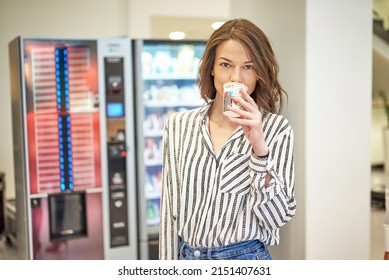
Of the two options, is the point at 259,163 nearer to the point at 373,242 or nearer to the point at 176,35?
the point at 373,242

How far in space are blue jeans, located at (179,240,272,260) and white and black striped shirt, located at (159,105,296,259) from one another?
16mm

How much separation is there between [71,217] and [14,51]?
1011 millimetres

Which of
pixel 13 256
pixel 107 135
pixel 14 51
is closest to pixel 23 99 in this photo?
→ pixel 14 51

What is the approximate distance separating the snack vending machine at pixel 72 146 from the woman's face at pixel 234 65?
5.14ft

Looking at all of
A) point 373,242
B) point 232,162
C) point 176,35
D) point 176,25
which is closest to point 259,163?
point 232,162

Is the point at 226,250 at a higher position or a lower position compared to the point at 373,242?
higher

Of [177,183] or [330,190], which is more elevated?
[177,183]

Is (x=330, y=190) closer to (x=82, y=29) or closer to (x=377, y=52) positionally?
(x=82, y=29)

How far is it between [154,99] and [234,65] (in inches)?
72.5

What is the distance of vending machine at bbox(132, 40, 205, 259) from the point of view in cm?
273

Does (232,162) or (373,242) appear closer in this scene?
(232,162)

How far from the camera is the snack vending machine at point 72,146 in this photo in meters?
2.47

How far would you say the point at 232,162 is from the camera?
113 centimetres
